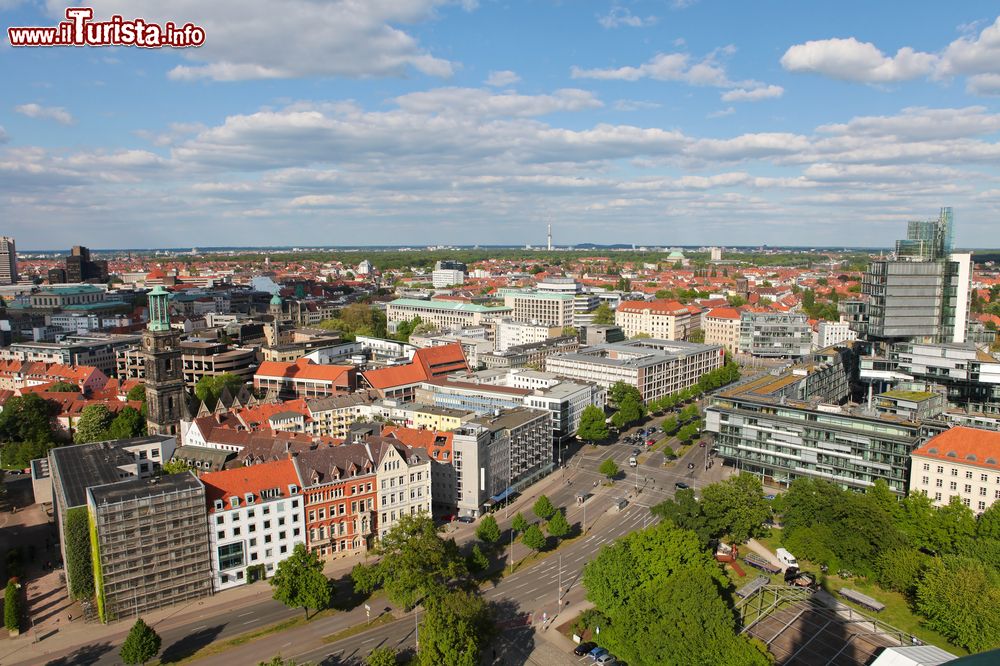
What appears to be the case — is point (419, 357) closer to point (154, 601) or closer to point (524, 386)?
point (524, 386)

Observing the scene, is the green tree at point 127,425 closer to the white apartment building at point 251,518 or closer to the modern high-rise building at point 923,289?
the white apartment building at point 251,518

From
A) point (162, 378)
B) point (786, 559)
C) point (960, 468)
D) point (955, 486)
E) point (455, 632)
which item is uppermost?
point (162, 378)

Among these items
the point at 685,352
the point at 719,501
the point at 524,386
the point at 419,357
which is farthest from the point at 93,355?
the point at 719,501

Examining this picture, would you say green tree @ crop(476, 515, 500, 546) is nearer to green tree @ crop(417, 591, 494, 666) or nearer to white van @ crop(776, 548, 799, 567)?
green tree @ crop(417, 591, 494, 666)

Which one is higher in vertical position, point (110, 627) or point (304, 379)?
point (304, 379)

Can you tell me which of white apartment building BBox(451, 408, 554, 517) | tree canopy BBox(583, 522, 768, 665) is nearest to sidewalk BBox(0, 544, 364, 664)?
white apartment building BBox(451, 408, 554, 517)

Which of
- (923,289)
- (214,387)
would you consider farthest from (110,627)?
(923,289)

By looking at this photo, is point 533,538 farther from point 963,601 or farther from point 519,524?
point 963,601
